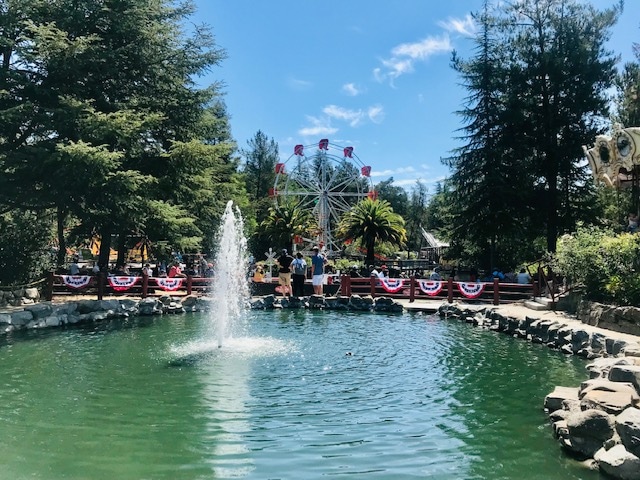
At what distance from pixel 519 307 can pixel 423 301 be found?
3.36 m

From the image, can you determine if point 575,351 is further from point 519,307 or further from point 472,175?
point 472,175

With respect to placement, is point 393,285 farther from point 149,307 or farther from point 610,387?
point 610,387

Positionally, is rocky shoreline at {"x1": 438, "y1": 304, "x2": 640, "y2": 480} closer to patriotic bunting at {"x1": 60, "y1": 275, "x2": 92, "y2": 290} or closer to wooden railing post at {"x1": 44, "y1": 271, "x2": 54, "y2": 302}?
wooden railing post at {"x1": 44, "y1": 271, "x2": 54, "y2": 302}

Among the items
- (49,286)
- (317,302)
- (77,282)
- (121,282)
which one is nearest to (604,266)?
(317,302)

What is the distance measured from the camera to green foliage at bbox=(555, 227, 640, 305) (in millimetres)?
11400

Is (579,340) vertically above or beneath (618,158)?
beneath

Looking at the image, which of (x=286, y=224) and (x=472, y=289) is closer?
(x=472, y=289)

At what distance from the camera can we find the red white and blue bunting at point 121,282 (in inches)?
691

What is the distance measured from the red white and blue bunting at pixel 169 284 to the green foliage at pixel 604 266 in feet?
38.6

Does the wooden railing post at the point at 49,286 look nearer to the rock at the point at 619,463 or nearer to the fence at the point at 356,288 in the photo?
the fence at the point at 356,288

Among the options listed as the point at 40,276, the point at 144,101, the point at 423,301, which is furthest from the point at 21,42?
the point at 423,301

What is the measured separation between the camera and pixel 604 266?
1227 cm

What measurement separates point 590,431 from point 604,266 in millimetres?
8016

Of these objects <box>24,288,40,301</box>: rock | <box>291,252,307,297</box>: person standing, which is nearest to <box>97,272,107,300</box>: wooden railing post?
<box>24,288,40,301</box>: rock
